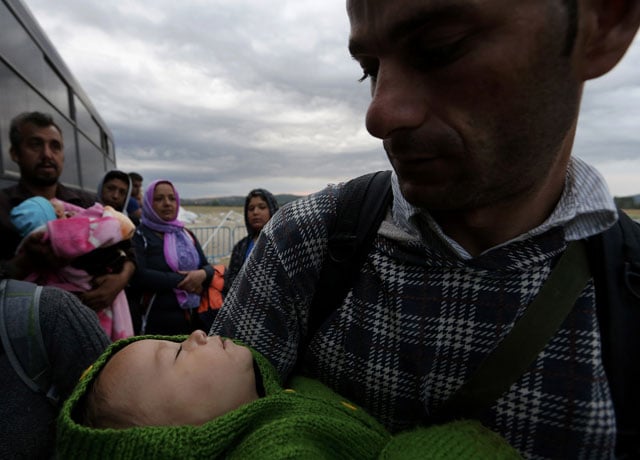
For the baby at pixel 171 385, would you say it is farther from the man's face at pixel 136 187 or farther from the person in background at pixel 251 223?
the man's face at pixel 136 187

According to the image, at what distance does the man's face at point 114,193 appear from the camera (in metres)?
4.61

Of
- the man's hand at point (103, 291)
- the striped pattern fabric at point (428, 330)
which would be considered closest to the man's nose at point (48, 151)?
the man's hand at point (103, 291)

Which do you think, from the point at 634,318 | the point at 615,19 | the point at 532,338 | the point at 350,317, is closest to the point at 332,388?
the point at 350,317

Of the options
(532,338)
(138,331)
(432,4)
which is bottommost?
(138,331)

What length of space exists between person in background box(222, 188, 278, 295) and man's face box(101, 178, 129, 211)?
1471 millimetres

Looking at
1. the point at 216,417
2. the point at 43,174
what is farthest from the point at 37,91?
the point at 216,417

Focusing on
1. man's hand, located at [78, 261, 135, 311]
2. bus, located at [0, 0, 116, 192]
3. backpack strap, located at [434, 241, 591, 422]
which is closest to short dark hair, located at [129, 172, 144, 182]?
bus, located at [0, 0, 116, 192]

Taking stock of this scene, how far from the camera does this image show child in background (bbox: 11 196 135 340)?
90.4 inches

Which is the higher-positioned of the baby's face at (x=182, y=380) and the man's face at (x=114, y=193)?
the man's face at (x=114, y=193)

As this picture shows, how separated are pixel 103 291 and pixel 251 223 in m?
2.33

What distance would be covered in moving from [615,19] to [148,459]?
4.98ft

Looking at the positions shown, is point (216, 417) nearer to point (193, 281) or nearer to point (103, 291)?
point (103, 291)

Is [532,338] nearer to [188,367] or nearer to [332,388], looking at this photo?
[332,388]

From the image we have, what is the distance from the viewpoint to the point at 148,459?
0.96 metres
